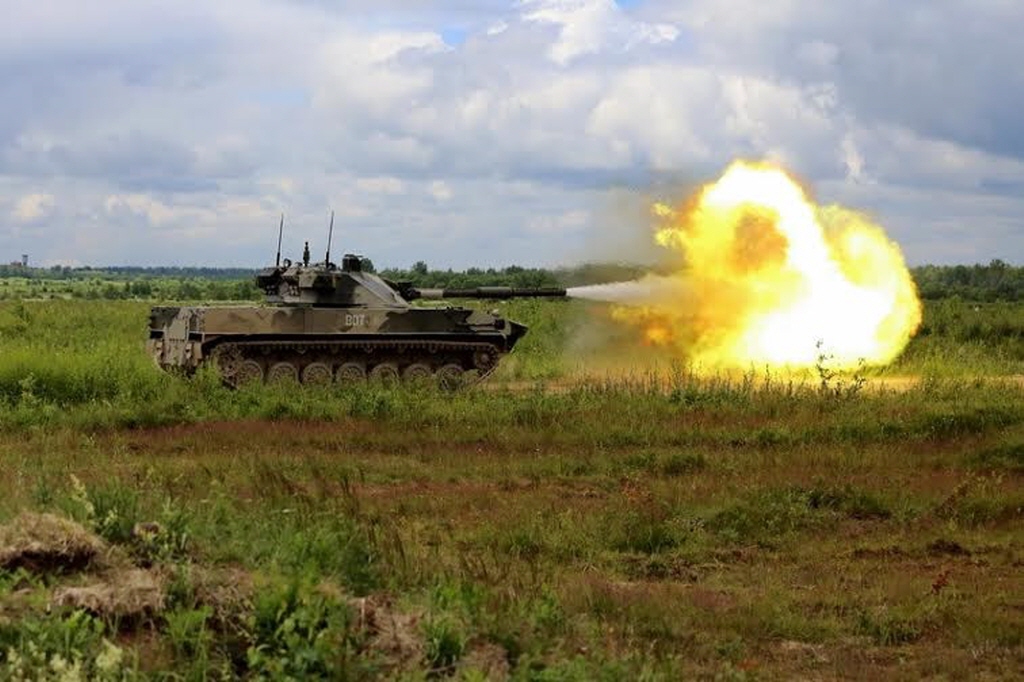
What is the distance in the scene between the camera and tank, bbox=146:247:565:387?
78.1ft

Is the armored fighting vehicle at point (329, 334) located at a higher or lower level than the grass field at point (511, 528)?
higher

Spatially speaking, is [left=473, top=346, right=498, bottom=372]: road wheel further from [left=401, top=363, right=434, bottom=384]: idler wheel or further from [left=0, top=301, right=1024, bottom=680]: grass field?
[left=401, top=363, right=434, bottom=384]: idler wheel

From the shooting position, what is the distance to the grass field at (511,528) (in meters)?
7.07

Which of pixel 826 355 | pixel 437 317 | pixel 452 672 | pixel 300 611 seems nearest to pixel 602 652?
pixel 452 672

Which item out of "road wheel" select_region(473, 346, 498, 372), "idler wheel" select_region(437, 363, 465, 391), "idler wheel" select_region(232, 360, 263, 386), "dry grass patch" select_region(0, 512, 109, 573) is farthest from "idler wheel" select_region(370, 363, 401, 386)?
"dry grass patch" select_region(0, 512, 109, 573)

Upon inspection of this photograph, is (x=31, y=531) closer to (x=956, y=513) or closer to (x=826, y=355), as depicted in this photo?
(x=956, y=513)

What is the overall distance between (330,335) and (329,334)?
39 mm

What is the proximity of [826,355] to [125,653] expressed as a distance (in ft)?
69.3

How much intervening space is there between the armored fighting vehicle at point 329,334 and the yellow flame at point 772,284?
340cm

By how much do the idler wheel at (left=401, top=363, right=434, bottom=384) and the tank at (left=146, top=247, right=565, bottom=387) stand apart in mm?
18

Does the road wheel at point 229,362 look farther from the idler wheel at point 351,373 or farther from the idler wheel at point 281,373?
the idler wheel at point 351,373

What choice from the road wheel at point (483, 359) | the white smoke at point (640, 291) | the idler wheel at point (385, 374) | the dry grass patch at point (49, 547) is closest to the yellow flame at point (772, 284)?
the white smoke at point (640, 291)

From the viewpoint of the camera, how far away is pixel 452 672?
Answer: 696 centimetres

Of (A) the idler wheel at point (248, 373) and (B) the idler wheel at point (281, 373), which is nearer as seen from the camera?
(A) the idler wheel at point (248, 373)
